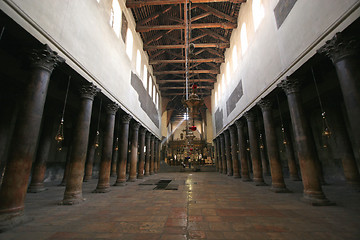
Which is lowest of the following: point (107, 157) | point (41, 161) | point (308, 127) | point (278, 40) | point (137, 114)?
point (41, 161)

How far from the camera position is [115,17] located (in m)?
10.2

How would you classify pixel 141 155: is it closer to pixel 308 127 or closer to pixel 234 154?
pixel 234 154

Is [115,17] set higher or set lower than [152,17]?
lower

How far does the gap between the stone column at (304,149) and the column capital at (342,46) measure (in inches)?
78.2

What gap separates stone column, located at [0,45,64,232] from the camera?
4.02 m

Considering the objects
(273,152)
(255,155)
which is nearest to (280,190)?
(273,152)

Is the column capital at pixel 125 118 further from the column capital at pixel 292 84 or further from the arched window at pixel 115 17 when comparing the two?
the column capital at pixel 292 84

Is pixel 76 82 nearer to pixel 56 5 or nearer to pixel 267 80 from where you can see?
pixel 56 5

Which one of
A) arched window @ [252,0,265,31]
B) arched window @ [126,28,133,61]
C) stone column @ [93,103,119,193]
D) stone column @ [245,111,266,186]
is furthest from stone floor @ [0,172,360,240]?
arched window @ [126,28,133,61]

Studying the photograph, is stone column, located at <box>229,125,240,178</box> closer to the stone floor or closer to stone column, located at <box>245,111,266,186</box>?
stone column, located at <box>245,111,266,186</box>

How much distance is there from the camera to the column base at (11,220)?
145 inches

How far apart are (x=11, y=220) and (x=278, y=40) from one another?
10.9 meters

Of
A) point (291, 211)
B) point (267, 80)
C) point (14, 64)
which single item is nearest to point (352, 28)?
point (267, 80)

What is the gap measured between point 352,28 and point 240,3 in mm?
9916
